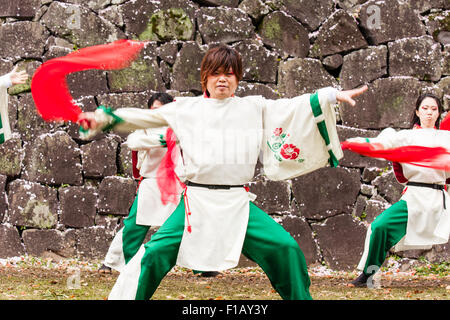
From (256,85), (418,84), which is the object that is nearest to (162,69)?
(256,85)

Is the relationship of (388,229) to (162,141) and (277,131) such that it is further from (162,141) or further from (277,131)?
(162,141)

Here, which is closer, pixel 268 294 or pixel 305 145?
pixel 305 145

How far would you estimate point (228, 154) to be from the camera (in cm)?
280

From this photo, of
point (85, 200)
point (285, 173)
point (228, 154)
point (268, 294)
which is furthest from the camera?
point (85, 200)

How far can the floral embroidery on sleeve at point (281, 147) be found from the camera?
Result: 116 inches

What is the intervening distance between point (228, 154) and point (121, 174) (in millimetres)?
2900

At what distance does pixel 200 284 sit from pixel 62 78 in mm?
2182

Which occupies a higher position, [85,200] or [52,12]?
[52,12]

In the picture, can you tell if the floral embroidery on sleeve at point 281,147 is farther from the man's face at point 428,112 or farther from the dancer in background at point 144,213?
the man's face at point 428,112

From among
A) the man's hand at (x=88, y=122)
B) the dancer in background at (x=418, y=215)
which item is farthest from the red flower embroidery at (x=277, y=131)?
the dancer in background at (x=418, y=215)

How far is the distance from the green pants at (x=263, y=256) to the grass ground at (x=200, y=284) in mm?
1234

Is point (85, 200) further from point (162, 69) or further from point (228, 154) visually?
point (228, 154)

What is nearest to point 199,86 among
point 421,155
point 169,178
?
point 169,178

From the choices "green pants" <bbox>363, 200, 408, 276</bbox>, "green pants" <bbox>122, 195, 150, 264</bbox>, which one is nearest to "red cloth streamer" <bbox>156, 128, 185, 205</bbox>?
"green pants" <bbox>122, 195, 150, 264</bbox>
